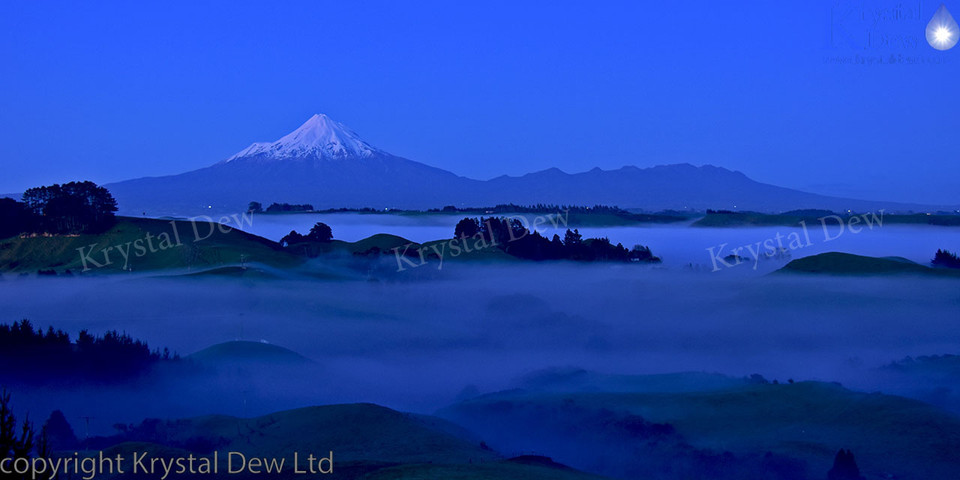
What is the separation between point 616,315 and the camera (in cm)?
14688

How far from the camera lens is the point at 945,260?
12712cm

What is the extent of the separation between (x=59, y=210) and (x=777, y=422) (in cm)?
8269

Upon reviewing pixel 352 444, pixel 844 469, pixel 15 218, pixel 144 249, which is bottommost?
pixel 844 469

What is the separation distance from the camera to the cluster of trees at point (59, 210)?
99.2 metres

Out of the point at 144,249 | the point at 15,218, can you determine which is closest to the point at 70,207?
the point at 15,218

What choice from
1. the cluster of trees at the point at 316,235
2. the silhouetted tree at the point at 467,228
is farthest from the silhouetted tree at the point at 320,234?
the silhouetted tree at the point at 467,228

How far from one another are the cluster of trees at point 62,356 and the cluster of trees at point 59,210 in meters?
14.3

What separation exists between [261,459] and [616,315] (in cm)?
10474

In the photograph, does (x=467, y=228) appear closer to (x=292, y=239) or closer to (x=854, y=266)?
(x=292, y=239)

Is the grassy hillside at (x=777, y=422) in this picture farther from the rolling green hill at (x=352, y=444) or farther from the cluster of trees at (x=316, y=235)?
the cluster of trees at (x=316, y=235)

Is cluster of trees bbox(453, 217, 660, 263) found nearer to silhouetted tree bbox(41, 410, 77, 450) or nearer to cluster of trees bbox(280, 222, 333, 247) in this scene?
cluster of trees bbox(280, 222, 333, 247)

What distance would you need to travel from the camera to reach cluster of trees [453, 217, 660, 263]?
481 feet

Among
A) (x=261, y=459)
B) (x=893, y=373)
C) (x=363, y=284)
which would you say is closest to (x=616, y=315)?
(x=363, y=284)

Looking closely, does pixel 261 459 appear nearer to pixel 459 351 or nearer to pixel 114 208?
pixel 114 208
